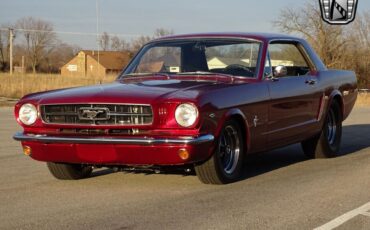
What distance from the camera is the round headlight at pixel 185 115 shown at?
19.3 ft

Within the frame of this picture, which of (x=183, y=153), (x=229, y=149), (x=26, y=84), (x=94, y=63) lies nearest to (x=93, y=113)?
(x=183, y=153)

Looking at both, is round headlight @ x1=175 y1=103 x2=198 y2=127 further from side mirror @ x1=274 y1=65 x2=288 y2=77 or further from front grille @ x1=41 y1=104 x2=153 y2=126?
side mirror @ x1=274 y1=65 x2=288 y2=77

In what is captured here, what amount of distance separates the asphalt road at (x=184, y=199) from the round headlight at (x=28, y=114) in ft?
2.27

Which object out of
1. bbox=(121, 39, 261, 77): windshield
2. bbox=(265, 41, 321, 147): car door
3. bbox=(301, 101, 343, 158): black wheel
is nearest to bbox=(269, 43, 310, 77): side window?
bbox=(265, 41, 321, 147): car door

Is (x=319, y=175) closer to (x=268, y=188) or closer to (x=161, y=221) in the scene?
(x=268, y=188)

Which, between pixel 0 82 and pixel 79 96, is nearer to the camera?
pixel 79 96

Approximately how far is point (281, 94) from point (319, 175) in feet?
3.44

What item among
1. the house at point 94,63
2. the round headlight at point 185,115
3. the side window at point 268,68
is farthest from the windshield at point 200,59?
the house at point 94,63

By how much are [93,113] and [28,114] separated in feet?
2.82

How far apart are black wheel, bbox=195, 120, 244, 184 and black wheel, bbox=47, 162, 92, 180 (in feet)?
4.75

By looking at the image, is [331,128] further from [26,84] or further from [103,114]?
[26,84]

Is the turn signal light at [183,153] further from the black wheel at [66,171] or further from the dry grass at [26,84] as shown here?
the dry grass at [26,84]

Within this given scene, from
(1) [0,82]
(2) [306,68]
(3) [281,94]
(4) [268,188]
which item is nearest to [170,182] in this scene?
(4) [268,188]

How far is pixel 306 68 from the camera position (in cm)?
883
